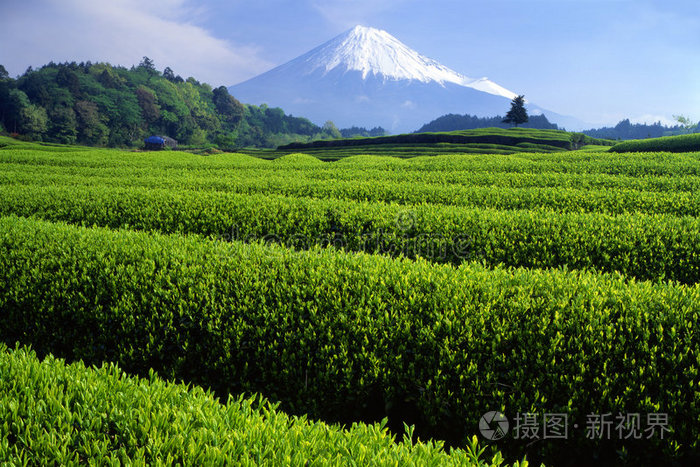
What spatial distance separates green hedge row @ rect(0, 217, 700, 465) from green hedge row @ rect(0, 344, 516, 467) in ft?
3.46

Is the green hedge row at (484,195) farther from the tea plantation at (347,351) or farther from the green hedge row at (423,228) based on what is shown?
the tea plantation at (347,351)

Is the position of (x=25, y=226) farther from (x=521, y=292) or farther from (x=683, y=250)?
(x=683, y=250)

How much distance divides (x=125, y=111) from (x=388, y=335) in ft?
469

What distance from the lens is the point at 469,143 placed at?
5244cm

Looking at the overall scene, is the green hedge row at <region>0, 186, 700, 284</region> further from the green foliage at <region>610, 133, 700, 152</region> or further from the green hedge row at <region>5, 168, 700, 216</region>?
the green foliage at <region>610, 133, 700, 152</region>

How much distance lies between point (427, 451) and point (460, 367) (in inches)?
54.8

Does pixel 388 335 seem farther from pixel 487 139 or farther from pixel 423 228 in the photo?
pixel 487 139

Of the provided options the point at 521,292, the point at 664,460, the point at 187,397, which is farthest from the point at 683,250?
the point at 187,397

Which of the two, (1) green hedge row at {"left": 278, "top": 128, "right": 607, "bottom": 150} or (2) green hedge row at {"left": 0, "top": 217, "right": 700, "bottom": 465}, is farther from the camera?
(1) green hedge row at {"left": 278, "top": 128, "right": 607, "bottom": 150}

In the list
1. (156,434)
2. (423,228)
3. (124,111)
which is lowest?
(156,434)

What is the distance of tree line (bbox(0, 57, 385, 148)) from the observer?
3903 inches
